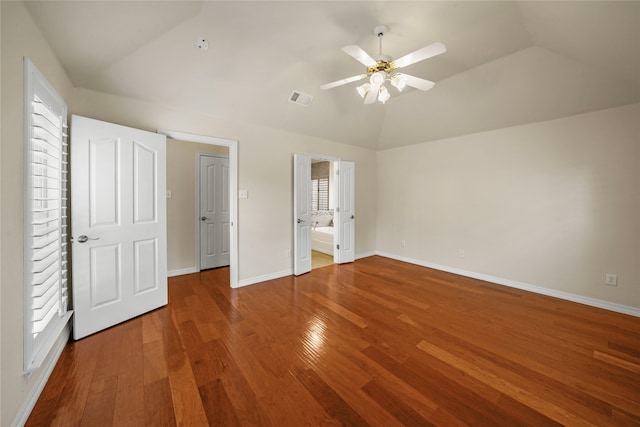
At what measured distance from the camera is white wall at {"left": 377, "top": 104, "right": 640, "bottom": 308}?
276 centimetres

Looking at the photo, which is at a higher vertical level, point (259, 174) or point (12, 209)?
point (259, 174)

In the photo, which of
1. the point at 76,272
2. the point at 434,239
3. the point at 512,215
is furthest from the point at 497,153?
the point at 76,272

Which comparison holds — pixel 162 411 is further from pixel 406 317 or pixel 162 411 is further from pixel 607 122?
pixel 607 122

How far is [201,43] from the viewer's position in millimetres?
2279

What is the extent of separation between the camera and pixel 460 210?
412 centimetres

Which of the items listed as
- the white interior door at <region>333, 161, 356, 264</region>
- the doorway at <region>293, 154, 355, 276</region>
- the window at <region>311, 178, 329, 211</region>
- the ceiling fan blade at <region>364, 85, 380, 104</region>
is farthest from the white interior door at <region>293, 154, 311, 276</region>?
the window at <region>311, 178, 329, 211</region>

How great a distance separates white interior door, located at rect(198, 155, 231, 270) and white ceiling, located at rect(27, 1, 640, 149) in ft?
4.45

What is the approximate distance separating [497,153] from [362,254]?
2.99 meters

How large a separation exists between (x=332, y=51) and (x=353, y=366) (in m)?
3.10

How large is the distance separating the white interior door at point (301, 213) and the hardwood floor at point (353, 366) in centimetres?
101

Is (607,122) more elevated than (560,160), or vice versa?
(607,122)

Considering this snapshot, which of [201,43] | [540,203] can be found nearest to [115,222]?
[201,43]

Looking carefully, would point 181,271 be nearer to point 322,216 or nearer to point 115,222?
point 115,222

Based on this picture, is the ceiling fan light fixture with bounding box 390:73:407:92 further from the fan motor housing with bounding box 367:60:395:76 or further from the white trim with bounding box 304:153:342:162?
the white trim with bounding box 304:153:342:162
